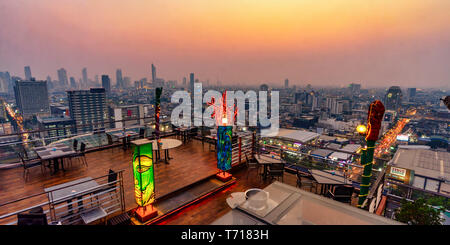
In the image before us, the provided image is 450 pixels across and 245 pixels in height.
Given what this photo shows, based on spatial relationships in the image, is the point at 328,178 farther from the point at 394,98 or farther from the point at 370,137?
the point at 394,98

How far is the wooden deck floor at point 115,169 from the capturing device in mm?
4469

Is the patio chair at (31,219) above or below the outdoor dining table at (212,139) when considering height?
above

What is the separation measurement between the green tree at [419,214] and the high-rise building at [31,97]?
36.4 metres

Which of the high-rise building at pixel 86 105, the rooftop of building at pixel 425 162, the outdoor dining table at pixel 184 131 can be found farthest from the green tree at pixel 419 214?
the high-rise building at pixel 86 105

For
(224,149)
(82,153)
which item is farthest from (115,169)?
(224,149)

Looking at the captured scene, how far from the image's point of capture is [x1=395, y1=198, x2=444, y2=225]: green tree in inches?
157

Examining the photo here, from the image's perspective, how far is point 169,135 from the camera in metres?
9.29

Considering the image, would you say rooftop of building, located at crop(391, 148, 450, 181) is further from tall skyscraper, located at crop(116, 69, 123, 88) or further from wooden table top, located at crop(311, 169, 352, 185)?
tall skyscraper, located at crop(116, 69, 123, 88)

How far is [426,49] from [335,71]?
28.8m

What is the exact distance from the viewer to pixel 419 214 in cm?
402

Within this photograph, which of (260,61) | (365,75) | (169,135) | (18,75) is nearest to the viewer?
(169,135)

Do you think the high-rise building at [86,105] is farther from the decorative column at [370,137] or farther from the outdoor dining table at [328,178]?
the decorative column at [370,137]
